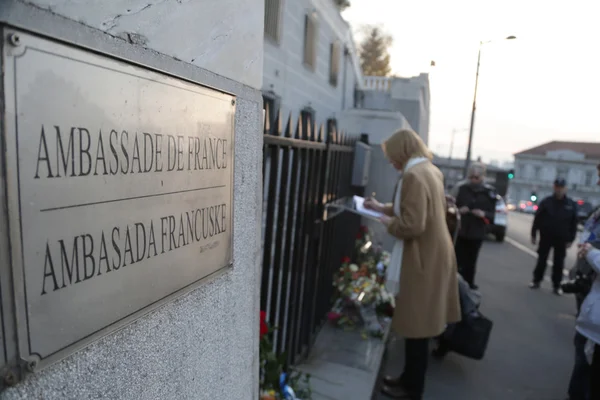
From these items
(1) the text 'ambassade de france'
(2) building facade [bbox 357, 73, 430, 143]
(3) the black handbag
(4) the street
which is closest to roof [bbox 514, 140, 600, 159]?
(2) building facade [bbox 357, 73, 430, 143]

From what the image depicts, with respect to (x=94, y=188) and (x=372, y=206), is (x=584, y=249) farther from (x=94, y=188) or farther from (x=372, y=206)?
(x=94, y=188)

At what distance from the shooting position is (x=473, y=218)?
5344mm

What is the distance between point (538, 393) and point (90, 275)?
→ 383 cm

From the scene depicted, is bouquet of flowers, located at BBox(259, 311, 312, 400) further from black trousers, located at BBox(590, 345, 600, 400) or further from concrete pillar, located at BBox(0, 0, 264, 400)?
black trousers, located at BBox(590, 345, 600, 400)

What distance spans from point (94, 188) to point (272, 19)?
10.1 metres

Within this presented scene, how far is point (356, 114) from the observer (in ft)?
17.8

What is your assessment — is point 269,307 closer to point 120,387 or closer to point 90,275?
point 120,387

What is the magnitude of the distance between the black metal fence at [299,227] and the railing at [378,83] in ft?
59.1

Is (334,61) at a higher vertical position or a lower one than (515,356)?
higher

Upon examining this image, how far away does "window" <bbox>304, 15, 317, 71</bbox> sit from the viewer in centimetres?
1236

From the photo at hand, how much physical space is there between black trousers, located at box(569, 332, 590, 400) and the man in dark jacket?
2.12m

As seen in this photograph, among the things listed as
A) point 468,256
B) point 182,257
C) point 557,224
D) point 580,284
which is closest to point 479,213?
point 468,256

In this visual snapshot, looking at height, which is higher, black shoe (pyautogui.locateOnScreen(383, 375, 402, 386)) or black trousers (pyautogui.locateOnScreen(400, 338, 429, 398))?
black trousers (pyautogui.locateOnScreen(400, 338, 429, 398))

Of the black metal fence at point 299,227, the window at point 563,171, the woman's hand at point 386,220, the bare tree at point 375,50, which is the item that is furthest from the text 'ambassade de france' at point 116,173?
the window at point 563,171
